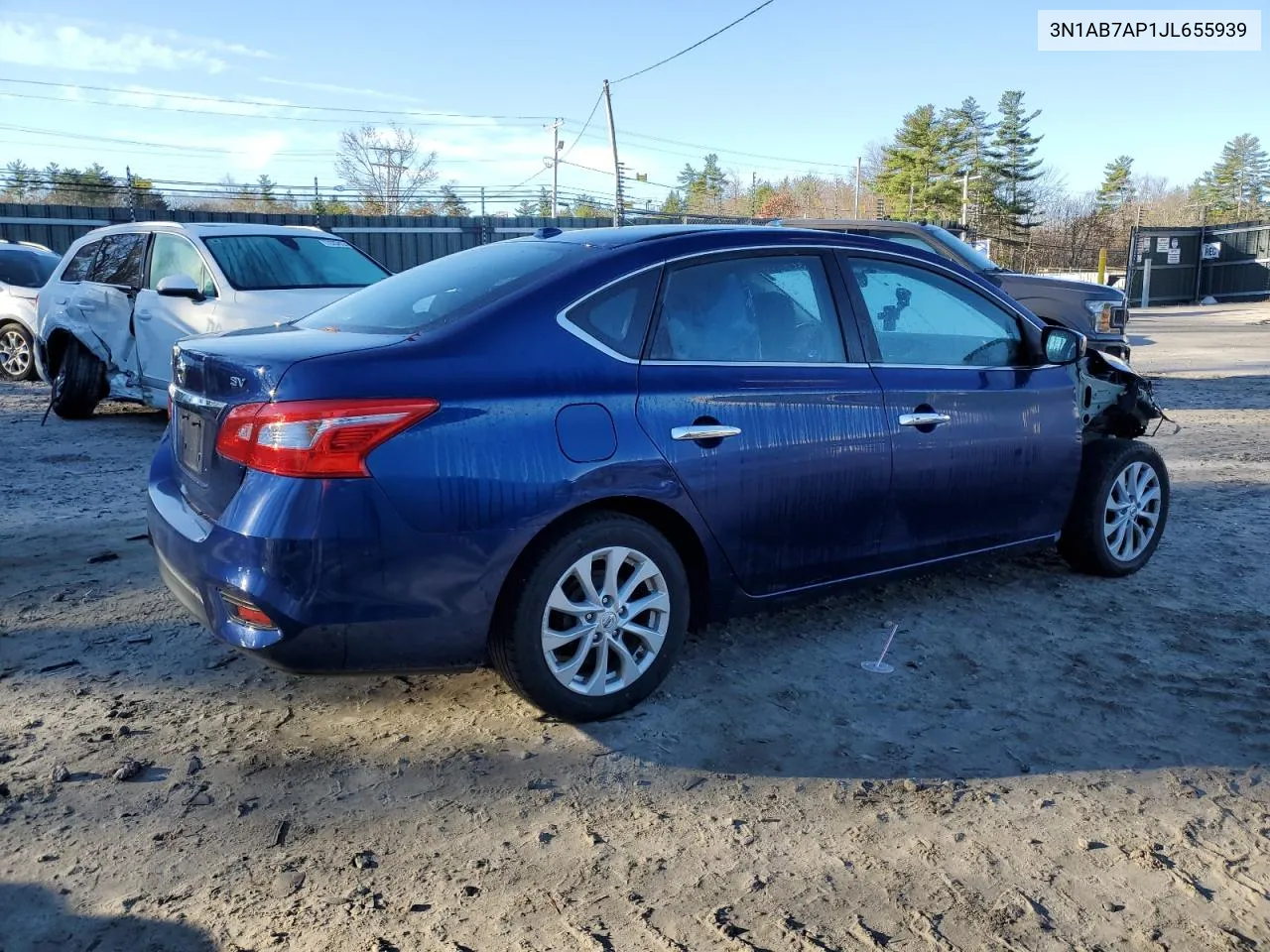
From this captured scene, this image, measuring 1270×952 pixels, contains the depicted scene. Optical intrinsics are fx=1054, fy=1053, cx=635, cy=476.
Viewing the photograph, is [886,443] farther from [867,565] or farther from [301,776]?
[301,776]

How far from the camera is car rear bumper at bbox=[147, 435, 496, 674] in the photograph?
2.97 m

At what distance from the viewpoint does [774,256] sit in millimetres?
4031

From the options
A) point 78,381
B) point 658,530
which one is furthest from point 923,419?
point 78,381

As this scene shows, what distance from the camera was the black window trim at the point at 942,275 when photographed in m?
4.18

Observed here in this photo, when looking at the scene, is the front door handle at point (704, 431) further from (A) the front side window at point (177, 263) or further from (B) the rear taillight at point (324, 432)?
(A) the front side window at point (177, 263)

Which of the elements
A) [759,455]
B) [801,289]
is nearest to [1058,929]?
[759,455]

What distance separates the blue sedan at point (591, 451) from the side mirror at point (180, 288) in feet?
13.8

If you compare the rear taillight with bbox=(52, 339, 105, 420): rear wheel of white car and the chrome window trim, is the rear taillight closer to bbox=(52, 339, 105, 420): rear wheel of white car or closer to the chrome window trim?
the chrome window trim

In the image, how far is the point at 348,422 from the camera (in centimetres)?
298

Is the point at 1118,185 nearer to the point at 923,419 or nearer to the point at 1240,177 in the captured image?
the point at 1240,177

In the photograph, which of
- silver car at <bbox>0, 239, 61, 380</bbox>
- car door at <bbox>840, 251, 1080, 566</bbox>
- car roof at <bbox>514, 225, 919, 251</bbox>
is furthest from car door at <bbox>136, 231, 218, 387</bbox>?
car door at <bbox>840, 251, 1080, 566</bbox>

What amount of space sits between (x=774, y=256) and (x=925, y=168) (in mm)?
80624

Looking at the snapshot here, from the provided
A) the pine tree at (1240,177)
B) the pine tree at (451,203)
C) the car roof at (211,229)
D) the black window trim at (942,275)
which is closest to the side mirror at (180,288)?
the car roof at (211,229)

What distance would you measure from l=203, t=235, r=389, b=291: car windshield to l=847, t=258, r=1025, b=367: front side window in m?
4.87
